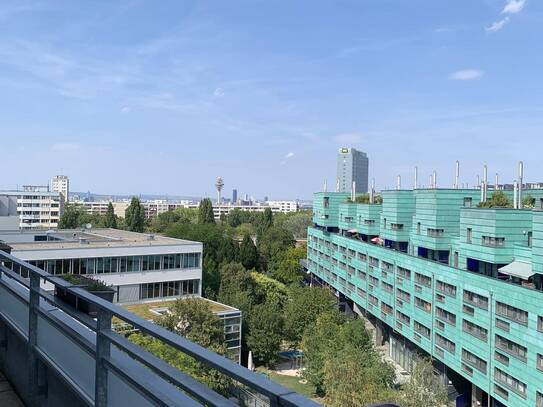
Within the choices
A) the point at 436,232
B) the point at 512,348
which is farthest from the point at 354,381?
the point at 436,232

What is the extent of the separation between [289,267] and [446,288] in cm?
3493

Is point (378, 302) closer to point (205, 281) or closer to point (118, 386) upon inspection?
point (205, 281)

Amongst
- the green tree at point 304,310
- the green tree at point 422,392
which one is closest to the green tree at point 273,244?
the green tree at point 304,310

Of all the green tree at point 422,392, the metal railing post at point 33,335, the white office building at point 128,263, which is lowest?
the green tree at point 422,392

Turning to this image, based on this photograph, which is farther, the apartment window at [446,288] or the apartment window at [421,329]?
the apartment window at [421,329]

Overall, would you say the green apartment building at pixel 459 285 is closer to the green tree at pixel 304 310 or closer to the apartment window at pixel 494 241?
the apartment window at pixel 494 241

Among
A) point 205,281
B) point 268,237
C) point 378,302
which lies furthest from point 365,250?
point 268,237

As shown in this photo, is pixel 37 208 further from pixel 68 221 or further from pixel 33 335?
pixel 33 335

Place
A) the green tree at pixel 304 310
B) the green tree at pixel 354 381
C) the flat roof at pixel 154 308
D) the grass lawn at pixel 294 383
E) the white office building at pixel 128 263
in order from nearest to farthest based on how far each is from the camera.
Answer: the green tree at pixel 354 381, the flat roof at pixel 154 308, the white office building at pixel 128 263, the grass lawn at pixel 294 383, the green tree at pixel 304 310

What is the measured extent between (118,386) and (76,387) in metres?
0.73

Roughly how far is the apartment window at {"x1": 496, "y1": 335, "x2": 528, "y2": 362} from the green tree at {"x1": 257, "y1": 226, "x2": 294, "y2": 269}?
42845 millimetres

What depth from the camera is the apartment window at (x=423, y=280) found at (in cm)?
3281

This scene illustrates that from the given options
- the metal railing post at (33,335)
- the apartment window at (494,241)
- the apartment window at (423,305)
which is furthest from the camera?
the apartment window at (423,305)

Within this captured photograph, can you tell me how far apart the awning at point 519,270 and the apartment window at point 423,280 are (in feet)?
23.3
